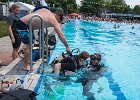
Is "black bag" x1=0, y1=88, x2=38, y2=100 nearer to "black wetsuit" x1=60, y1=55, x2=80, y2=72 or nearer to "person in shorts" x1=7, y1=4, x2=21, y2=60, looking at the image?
"black wetsuit" x1=60, y1=55, x2=80, y2=72

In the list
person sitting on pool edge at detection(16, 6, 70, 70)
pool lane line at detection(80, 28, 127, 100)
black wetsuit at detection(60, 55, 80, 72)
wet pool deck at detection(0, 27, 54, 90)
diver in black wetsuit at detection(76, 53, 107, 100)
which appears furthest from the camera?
black wetsuit at detection(60, 55, 80, 72)

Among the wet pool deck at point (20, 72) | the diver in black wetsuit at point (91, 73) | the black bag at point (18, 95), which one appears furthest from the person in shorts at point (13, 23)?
the black bag at point (18, 95)

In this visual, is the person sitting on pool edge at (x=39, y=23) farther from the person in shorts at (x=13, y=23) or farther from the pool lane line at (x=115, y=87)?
the pool lane line at (x=115, y=87)

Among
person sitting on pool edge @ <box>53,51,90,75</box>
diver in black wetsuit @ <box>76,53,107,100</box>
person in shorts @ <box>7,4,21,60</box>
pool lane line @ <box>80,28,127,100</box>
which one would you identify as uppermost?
person in shorts @ <box>7,4,21,60</box>

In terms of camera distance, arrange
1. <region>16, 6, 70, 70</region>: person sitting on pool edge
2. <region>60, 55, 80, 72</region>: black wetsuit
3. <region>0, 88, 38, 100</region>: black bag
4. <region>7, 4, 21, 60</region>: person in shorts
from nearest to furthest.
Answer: <region>0, 88, 38, 100</region>: black bag → <region>16, 6, 70, 70</region>: person sitting on pool edge → <region>60, 55, 80, 72</region>: black wetsuit → <region>7, 4, 21, 60</region>: person in shorts

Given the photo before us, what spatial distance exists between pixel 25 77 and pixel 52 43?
5765mm

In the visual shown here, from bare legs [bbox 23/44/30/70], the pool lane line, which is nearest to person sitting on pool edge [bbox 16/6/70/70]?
bare legs [bbox 23/44/30/70]

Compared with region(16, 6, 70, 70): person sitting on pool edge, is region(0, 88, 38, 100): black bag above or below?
below

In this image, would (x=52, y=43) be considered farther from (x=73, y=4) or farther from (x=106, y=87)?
(x=73, y=4)

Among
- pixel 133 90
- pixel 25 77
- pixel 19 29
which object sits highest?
pixel 19 29

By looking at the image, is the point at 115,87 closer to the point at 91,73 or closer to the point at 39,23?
the point at 91,73

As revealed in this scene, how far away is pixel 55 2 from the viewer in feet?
260

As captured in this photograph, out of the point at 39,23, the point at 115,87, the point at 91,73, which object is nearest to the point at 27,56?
the point at 39,23

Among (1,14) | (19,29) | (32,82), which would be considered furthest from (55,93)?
(1,14)
